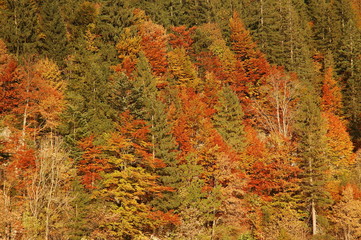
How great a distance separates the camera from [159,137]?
30.9 metres

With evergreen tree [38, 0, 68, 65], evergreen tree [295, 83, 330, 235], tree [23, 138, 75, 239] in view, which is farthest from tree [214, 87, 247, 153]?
evergreen tree [38, 0, 68, 65]

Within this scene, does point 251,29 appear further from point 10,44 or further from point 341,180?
point 10,44

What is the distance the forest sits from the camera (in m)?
26.1

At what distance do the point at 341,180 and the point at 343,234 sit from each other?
289 inches

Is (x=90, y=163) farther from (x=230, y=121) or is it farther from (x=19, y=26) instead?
(x=19, y=26)

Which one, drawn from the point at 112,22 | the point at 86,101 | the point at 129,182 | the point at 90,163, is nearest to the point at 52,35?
the point at 112,22

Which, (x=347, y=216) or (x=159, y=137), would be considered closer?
(x=159, y=137)

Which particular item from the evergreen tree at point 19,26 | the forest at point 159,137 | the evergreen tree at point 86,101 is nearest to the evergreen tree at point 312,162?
the forest at point 159,137

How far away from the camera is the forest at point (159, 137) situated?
85.8 ft

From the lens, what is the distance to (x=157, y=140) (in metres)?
31.0

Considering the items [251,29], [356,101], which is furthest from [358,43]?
[251,29]

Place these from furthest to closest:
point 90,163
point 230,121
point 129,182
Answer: point 230,121
point 90,163
point 129,182

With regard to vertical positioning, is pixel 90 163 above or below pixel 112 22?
below

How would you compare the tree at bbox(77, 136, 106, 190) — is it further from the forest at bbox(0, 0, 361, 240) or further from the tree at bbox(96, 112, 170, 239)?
the tree at bbox(96, 112, 170, 239)
